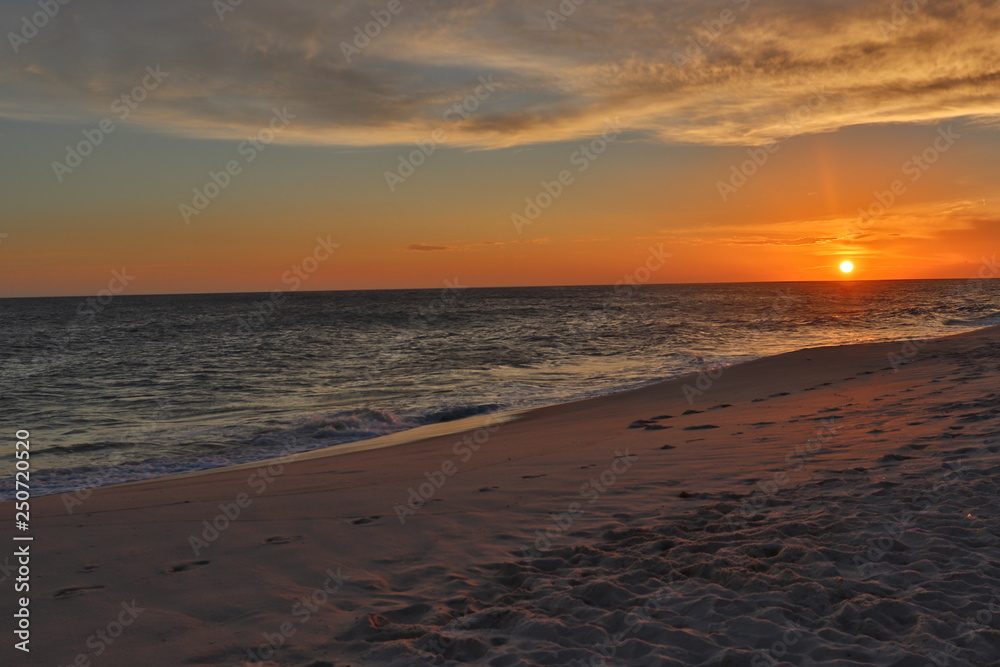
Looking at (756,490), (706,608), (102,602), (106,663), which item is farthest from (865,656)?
(102,602)

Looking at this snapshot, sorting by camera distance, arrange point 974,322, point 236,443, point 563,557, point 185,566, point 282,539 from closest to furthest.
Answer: point 563,557, point 185,566, point 282,539, point 236,443, point 974,322

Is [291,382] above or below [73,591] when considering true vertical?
below

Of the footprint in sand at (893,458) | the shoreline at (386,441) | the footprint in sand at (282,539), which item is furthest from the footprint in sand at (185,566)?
the footprint in sand at (893,458)

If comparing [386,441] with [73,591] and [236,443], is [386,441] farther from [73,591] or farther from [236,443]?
[73,591]

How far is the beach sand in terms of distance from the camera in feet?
13.7

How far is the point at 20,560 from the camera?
6141mm

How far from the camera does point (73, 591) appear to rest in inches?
211

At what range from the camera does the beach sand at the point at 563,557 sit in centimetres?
417

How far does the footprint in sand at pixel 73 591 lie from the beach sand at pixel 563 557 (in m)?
0.02

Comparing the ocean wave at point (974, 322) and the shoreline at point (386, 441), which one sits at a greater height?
the ocean wave at point (974, 322)

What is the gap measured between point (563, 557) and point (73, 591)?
427 cm

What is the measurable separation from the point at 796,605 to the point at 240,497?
22.7 ft

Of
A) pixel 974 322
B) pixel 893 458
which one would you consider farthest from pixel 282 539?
pixel 974 322

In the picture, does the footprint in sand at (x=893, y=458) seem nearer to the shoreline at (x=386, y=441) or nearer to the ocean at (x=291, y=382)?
the shoreline at (x=386, y=441)
